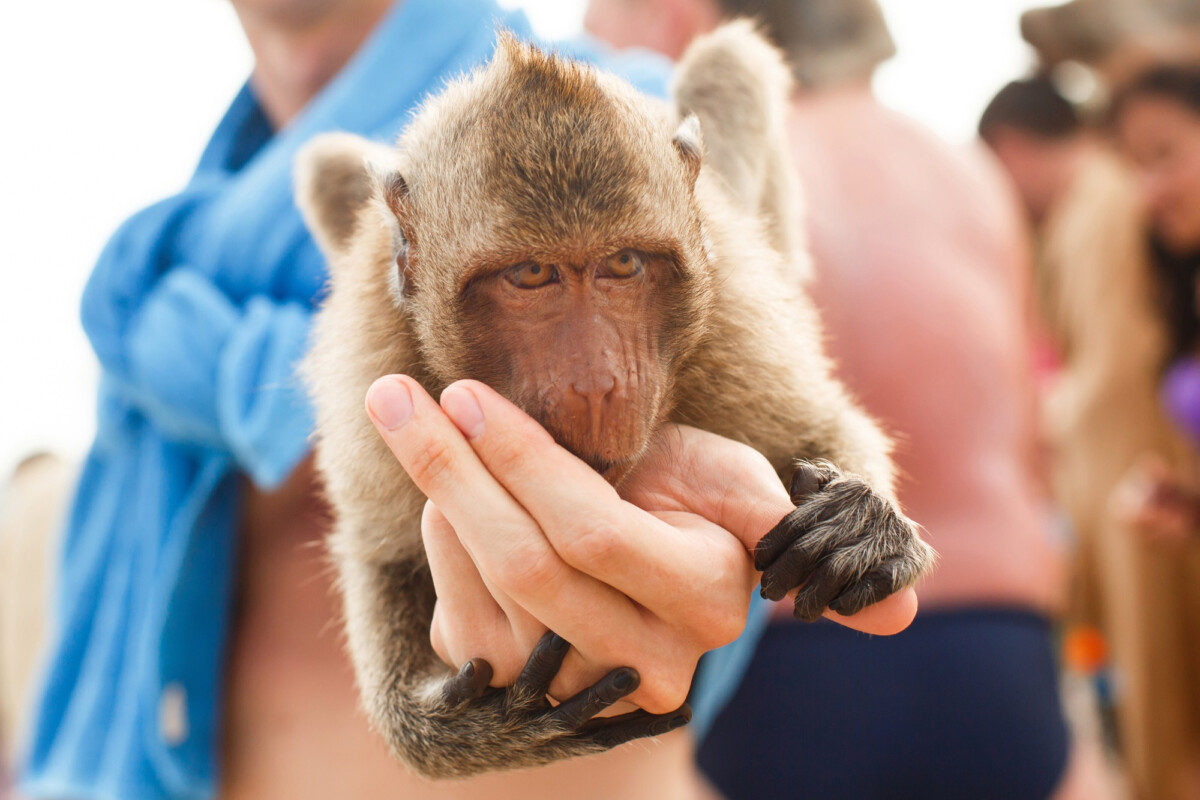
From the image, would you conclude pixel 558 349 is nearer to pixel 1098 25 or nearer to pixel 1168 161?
pixel 1168 161

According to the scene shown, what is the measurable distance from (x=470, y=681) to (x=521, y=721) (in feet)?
0.24

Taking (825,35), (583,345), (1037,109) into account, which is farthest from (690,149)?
(1037,109)

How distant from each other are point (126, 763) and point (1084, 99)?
546cm

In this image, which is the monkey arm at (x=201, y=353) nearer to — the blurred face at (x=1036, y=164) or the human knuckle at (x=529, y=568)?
the human knuckle at (x=529, y=568)

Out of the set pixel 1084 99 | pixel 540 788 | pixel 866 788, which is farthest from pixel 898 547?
pixel 1084 99

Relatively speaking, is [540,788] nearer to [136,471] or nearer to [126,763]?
[126,763]

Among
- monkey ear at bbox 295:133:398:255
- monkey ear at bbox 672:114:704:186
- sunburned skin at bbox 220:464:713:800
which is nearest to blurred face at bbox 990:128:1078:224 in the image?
sunburned skin at bbox 220:464:713:800

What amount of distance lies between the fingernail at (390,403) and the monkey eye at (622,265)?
0.86 feet

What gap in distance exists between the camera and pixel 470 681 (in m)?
1.06

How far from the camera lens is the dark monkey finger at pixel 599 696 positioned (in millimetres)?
948

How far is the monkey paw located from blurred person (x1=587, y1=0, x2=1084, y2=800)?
3.61 ft

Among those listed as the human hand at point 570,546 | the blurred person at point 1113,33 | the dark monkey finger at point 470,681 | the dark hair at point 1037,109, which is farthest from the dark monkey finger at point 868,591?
the dark hair at point 1037,109

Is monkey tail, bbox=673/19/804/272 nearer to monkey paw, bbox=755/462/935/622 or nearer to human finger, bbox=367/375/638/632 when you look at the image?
monkey paw, bbox=755/462/935/622

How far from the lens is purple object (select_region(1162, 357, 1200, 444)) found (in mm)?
3377
